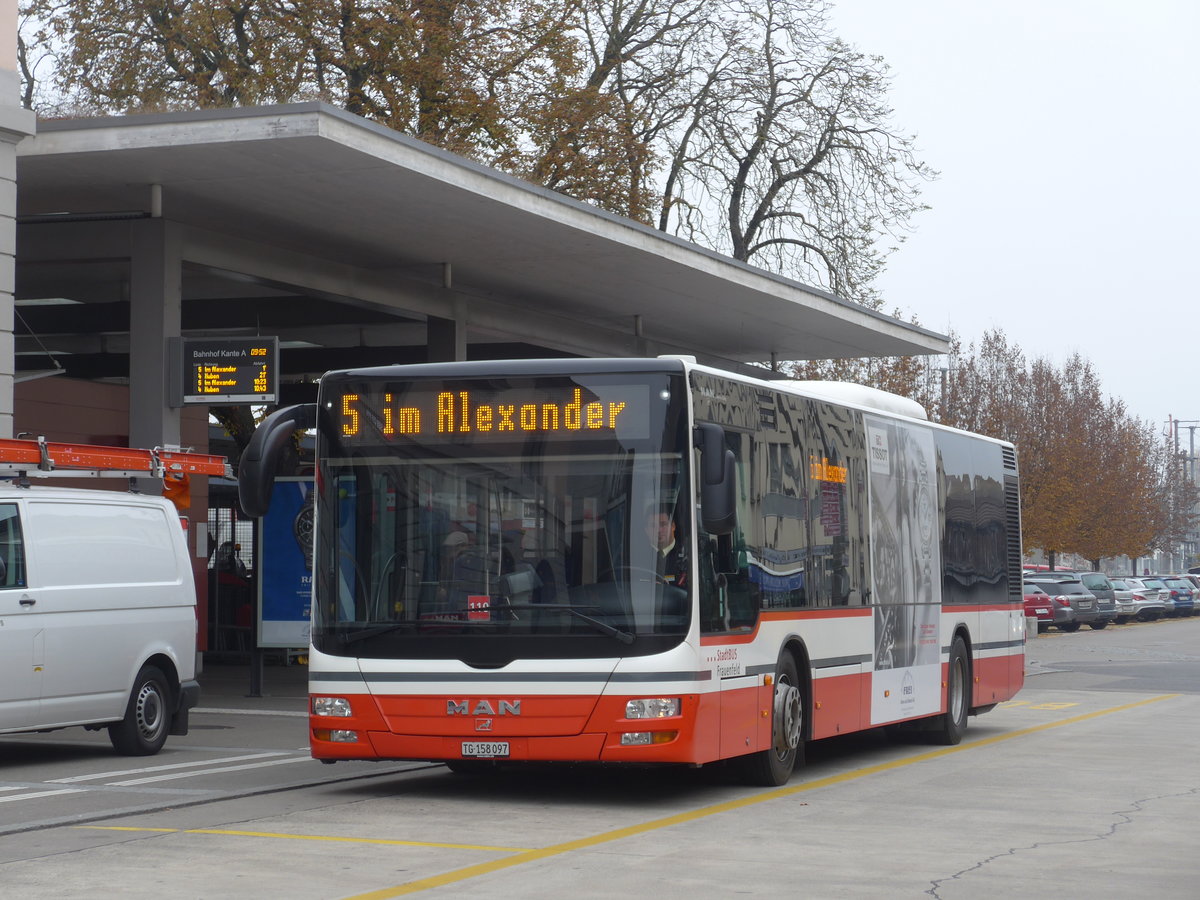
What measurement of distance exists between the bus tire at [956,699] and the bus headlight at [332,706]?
7078mm

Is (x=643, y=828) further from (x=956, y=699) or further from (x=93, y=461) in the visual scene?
(x=956, y=699)

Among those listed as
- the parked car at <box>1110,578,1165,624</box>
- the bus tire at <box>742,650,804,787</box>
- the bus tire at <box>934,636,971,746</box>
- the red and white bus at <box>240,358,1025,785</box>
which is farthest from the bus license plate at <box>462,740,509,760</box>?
the parked car at <box>1110,578,1165,624</box>

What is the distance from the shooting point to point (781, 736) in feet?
41.1

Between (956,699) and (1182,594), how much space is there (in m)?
50.9

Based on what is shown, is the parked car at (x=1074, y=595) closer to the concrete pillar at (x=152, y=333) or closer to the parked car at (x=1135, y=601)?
the parked car at (x=1135, y=601)

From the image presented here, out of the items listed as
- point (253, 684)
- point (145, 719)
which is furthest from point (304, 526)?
point (145, 719)

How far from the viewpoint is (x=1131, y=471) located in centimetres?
7450

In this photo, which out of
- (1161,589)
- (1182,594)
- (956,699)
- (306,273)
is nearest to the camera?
(956,699)

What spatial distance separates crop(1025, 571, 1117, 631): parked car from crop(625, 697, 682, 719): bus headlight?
4032 centimetres

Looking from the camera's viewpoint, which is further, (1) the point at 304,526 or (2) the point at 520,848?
(1) the point at 304,526

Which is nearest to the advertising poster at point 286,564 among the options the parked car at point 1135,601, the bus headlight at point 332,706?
the bus headlight at point 332,706

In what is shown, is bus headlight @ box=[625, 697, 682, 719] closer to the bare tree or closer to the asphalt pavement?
the asphalt pavement

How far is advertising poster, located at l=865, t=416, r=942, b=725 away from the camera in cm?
1481

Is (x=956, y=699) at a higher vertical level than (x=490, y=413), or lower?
lower
